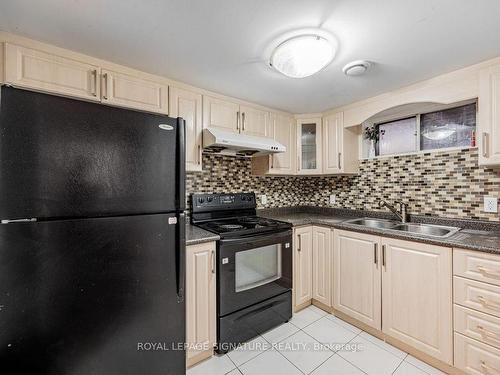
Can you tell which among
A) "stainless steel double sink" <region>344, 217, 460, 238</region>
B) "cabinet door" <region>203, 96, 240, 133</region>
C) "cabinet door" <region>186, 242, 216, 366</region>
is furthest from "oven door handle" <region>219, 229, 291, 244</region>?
"cabinet door" <region>203, 96, 240, 133</region>

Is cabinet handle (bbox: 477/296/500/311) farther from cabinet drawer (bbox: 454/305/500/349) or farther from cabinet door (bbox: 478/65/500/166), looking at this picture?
cabinet door (bbox: 478/65/500/166)

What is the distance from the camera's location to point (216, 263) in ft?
5.46

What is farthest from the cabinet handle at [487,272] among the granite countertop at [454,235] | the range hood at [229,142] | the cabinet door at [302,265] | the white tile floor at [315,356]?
the range hood at [229,142]

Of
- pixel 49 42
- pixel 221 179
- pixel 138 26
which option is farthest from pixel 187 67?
pixel 221 179

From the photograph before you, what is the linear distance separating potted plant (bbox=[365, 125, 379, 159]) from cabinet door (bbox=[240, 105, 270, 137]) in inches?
44.0

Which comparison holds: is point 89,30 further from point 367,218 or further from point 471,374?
point 471,374

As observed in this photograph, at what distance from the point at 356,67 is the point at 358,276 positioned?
5.44 ft

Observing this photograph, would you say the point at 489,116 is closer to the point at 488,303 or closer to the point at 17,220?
the point at 488,303

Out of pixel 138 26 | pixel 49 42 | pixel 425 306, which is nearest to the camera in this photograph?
pixel 138 26

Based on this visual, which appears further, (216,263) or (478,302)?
(216,263)

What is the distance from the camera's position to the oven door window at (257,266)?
69.6 inches

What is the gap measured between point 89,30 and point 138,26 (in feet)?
0.93

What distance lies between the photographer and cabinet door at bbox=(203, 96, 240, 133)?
2033mm

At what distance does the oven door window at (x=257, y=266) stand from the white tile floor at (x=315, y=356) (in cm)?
47
